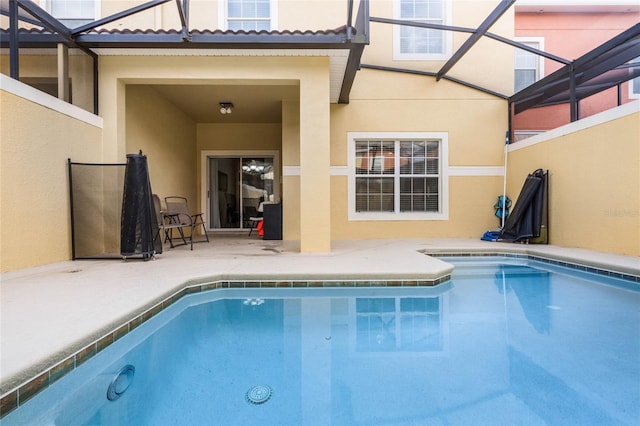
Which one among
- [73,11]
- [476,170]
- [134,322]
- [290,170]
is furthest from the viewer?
[476,170]

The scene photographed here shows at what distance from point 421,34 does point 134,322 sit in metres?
7.41

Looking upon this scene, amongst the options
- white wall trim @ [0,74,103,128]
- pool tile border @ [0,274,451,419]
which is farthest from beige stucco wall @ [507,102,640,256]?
white wall trim @ [0,74,103,128]

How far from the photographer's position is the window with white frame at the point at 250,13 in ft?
20.0

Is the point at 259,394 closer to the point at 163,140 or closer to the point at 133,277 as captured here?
the point at 133,277

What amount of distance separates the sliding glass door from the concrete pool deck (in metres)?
3.10

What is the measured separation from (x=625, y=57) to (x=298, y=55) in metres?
5.12

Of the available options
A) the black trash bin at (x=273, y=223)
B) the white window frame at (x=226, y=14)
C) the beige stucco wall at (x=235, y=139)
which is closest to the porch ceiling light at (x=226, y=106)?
the white window frame at (x=226, y=14)

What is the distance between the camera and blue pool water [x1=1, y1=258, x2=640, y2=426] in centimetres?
152

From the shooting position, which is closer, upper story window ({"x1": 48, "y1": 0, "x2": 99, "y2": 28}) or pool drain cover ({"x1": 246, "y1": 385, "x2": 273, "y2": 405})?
pool drain cover ({"x1": 246, "y1": 385, "x2": 273, "y2": 405})

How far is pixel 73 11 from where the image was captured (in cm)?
540

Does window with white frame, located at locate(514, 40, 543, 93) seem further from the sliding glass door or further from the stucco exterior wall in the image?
the sliding glass door

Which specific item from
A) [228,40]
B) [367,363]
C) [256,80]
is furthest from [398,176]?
[367,363]

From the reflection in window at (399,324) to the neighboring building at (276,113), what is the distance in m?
1.76

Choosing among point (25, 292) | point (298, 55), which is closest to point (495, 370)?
point (25, 292)
